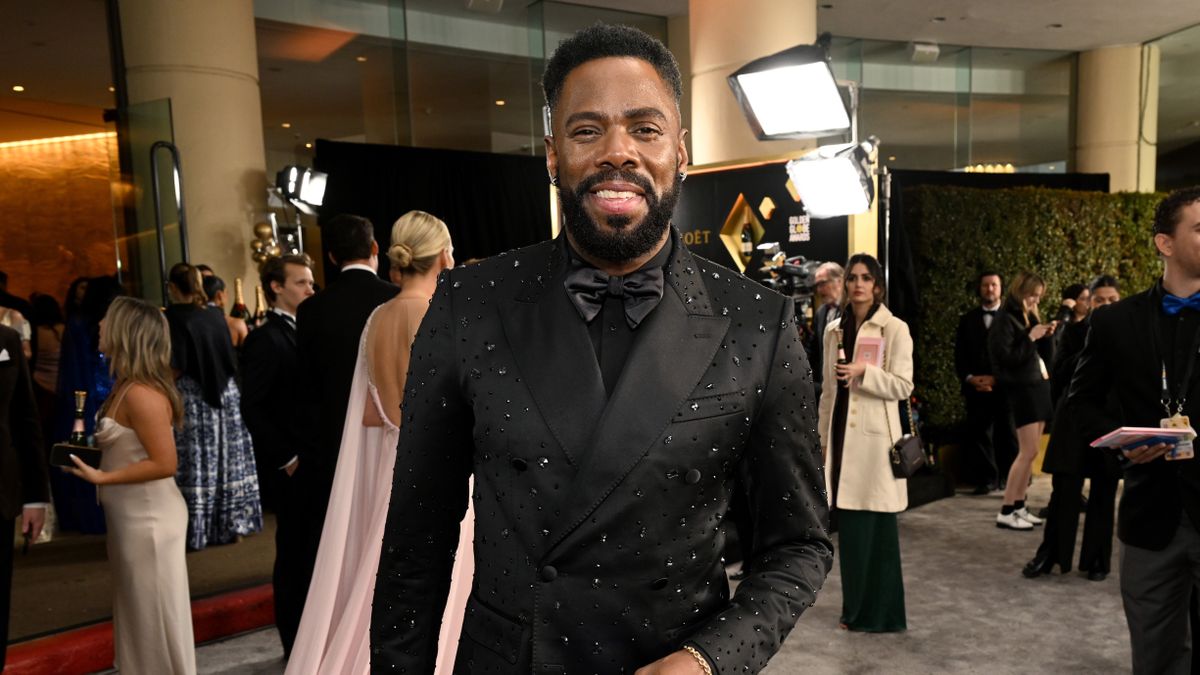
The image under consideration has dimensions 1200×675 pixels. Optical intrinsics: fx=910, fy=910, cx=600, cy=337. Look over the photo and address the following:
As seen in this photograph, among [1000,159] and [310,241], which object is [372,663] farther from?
[1000,159]

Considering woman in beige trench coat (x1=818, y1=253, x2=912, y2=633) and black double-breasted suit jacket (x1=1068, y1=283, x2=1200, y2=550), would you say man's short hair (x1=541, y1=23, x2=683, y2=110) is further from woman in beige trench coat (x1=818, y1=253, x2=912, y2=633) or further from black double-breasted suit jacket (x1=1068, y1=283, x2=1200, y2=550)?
woman in beige trench coat (x1=818, y1=253, x2=912, y2=633)

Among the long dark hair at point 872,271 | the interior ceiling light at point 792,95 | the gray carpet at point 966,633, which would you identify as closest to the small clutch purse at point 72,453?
the gray carpet at point 966,633

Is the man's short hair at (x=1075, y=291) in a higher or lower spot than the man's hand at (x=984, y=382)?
higher

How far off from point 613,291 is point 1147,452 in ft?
7.43

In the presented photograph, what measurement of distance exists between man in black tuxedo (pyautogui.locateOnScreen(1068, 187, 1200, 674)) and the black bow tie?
7.22 feet

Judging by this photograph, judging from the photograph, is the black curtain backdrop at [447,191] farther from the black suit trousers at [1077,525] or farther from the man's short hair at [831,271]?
→ the black suit trousers at [1077,525]

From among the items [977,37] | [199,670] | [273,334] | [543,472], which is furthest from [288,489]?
[977,37]

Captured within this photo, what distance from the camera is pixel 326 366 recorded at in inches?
140

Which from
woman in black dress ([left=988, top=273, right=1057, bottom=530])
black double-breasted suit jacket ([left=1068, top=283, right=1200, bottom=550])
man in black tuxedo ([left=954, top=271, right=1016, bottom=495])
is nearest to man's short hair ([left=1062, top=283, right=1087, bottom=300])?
woman in black dress ([left=988, top=273, right=1057, bottom=530])

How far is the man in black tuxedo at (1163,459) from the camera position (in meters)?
2.77

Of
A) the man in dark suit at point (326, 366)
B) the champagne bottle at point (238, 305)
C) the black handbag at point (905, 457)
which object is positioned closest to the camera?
the man in dark suit at point (326, 366)

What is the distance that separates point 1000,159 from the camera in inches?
518

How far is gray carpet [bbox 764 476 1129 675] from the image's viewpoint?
385 cm

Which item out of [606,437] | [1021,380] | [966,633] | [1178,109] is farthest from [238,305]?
[1178,109]
